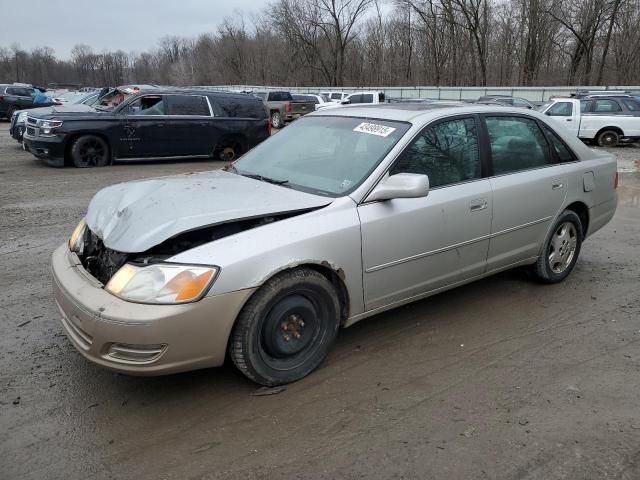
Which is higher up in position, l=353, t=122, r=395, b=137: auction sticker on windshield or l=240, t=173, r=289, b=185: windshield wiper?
l=353, t=122, r=395, b=137: auction sticker on windshield

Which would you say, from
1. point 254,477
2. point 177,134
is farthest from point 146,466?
point 177,134

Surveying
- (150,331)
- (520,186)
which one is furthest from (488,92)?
(150,331)

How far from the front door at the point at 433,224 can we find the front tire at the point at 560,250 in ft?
3.00

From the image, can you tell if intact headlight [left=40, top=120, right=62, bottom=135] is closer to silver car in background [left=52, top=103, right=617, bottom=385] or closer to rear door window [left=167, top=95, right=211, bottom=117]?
rear door window [left=167, top=95, right=211, bottom=117]

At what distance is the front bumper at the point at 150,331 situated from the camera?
2.72 m

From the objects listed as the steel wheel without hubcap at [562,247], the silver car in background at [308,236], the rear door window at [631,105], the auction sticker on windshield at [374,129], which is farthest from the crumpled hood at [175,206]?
the rear door window at [631,105]

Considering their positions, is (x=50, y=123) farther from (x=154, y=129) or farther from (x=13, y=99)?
(x=13, y=99)

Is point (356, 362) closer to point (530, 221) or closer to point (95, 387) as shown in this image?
point (95, 387)

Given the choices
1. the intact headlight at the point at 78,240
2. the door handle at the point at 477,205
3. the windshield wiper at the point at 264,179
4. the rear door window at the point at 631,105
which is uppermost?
the rear door window at the point at 631,105

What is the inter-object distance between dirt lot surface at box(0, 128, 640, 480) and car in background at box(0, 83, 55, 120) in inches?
983

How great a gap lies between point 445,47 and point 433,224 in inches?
2057

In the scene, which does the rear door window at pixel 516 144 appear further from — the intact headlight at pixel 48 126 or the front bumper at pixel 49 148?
the front bumper at pixel 49 148

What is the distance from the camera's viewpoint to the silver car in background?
281 cm

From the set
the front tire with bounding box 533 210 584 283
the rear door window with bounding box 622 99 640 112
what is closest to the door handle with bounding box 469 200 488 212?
the front tire with bounding box 533 210 584 283
